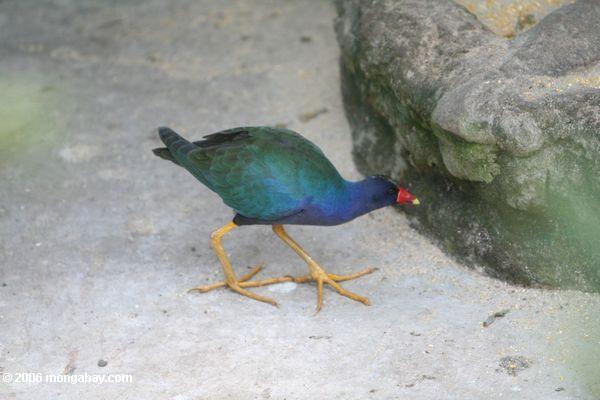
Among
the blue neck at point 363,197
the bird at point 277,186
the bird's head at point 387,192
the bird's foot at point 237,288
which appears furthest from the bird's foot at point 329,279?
the bird's head at point 387,192

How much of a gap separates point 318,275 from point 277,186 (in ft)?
2.13

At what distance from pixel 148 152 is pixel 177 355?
2.49m

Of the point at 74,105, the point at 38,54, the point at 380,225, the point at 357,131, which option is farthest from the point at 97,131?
the point at 380,225

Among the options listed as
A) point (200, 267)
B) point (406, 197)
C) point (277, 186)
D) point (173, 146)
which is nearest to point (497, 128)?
point (406, 197)

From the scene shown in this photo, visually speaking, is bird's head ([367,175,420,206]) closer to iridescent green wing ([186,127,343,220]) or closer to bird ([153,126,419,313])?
bird ([153,126,419,313])

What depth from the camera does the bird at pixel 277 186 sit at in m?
5.12

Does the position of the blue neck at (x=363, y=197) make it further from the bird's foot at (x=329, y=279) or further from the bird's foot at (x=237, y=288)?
the bird's foot at (x=237, y=288)

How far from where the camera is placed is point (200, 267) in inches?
224

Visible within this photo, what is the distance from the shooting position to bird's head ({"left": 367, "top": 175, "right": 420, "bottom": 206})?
5.27m

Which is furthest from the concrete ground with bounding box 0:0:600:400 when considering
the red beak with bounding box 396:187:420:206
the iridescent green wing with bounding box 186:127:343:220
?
the iridescent green wing with bounding box 186:127:343:220

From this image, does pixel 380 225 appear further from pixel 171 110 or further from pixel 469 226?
pixel 171 110

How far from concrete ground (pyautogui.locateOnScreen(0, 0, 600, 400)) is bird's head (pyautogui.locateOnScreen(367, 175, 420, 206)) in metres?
0.47

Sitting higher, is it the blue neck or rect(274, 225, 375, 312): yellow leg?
the blue neck

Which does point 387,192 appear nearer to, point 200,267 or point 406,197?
point 406,197
